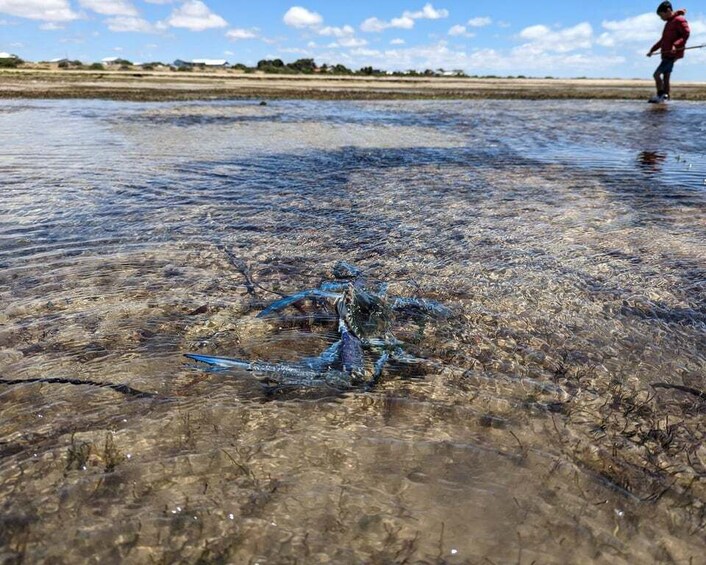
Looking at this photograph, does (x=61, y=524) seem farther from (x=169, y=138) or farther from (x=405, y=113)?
(x=405, y=113)

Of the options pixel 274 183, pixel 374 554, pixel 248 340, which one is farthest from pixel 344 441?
pixel 274 183

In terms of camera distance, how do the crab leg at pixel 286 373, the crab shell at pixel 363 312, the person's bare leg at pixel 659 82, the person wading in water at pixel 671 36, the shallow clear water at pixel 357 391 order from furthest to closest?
the person's bare leg at pixel 659 82, the person wading in water at pixel 671 36, the crab shell at pixel 363 312, the crab leg at pixel 286 373, the shallow clear water at pixel 357 391

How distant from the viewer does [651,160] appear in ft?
33.4

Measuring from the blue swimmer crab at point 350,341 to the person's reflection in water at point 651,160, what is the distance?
754 centimetres

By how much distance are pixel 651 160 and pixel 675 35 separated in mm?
13894

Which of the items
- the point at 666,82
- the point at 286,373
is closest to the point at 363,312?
the point at 286,373

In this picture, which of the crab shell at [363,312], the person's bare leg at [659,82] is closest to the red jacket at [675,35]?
the person's bare leg at [659,82]

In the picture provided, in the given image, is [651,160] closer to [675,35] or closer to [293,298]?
[293,298]

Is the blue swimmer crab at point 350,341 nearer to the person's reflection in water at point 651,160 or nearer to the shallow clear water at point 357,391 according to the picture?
the shallow clear water at point 357,391

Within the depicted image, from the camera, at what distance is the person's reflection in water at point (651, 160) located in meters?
9.33

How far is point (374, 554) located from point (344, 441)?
2.14 feet

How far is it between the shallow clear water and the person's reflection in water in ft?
6.73

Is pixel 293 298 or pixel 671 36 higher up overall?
pixel 671 36

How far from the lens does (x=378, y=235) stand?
5734 millimetres
